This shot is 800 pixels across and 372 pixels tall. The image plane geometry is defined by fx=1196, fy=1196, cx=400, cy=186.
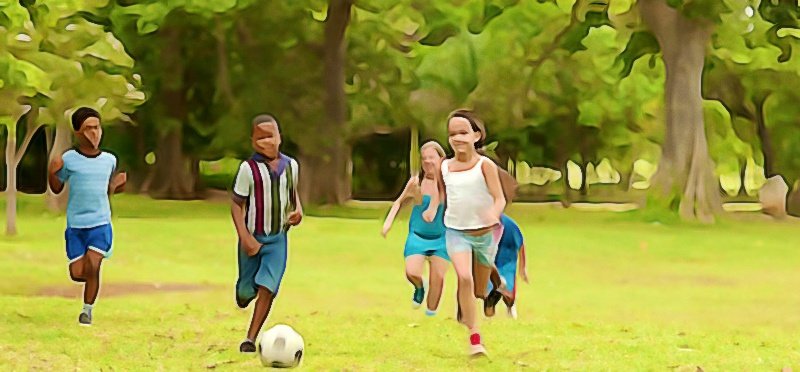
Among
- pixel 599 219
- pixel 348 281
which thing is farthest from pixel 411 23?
pixel 348 281

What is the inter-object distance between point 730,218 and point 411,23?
60.9 feet

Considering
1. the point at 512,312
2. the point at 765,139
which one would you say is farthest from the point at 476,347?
the point at 765,139

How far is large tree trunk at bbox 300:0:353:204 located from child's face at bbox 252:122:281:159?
27.4 m

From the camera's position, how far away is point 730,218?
101ft

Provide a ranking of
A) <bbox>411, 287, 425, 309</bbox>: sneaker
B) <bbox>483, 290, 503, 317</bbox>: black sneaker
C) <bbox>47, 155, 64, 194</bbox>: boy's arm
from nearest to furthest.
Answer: <bbox>47, 155, 64, 194</bbox>: boy's arm, <bbox>483, 290, 503, 317</bbox>: black sneaker, <bbox>411, 287, 425, 309</bbox>: sneaker

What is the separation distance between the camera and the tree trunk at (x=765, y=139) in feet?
125

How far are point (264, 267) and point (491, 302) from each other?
3235mm

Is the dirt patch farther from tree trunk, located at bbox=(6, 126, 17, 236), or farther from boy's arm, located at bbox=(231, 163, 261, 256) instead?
tree trunk, located at bbox=(6, 126, 17, 236)

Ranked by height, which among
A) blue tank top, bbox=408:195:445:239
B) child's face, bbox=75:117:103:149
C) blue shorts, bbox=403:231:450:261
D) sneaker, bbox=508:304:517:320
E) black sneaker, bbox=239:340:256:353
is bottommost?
sneaker, bbox=508:304:517:320

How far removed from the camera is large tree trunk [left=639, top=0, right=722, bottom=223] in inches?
1124

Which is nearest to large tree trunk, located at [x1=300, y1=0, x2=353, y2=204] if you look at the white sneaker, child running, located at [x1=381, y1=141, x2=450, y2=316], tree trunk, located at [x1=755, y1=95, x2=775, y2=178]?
tree trunk, located at [x1=755, y1=95, x2=775, y2=178]

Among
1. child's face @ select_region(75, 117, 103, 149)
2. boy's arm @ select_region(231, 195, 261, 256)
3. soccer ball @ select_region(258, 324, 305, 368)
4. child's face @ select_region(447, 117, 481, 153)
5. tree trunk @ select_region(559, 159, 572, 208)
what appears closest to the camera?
soccer ball @ select_region(258, 324, 305, 368)

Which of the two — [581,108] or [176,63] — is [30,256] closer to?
[176,63]

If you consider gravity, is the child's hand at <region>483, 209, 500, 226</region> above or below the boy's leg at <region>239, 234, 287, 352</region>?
above
